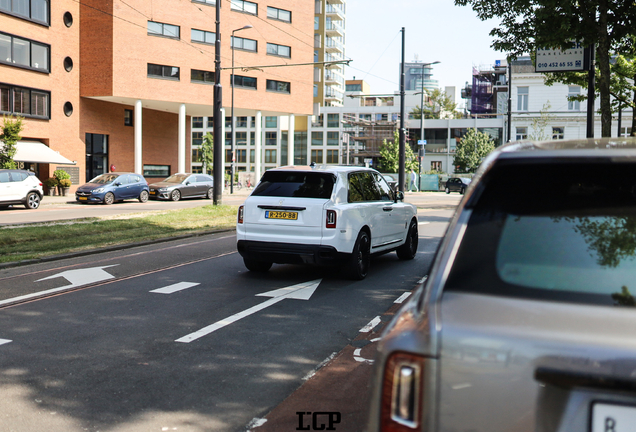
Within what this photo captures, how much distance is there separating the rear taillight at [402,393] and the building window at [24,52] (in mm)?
37111

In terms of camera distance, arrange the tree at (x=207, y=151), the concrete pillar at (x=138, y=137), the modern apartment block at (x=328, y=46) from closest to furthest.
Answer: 1. the concrete pillar at (x=138, y=137)
2. the tree at (x=207, y=151)
3. the modern apartment block at (x=328, y=46)

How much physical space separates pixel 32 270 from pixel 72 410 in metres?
6.79

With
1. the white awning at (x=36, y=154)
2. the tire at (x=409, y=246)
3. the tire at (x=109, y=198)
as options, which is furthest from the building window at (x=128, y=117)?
the tire at (x=409, y=246)

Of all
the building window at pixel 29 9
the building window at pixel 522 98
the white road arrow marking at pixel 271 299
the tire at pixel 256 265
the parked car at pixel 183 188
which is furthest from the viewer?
the building window at pixel 522 98

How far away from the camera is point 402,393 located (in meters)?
1.94

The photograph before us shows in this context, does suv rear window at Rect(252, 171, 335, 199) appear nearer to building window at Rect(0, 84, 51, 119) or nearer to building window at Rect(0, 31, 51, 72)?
building window at Rect(0, 84, 51, 119)

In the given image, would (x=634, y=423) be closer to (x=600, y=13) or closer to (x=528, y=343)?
(x=528, y=343)

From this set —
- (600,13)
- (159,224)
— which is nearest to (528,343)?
(600,13)

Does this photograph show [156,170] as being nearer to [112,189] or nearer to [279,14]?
[279,14]

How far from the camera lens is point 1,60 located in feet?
110

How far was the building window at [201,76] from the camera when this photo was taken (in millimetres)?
44031

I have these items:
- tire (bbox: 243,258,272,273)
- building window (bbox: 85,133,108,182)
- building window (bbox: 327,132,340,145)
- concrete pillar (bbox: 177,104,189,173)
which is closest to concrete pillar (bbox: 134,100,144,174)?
building window (bbox: 85,133,108,182)

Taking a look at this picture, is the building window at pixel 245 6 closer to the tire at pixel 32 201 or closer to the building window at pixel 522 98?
the tire at pixel 32 201

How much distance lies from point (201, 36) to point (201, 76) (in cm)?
287
